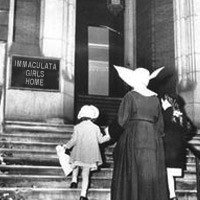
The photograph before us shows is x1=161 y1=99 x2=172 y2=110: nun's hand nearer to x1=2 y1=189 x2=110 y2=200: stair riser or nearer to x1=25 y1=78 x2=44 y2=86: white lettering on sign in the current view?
x1=2 y1=189 x2=110 y2=200: stair riser

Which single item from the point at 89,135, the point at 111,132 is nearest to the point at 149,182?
the point at 111,132

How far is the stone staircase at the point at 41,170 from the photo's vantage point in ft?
26.2

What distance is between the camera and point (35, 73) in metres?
11.7

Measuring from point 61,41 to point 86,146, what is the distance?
14.8 ft

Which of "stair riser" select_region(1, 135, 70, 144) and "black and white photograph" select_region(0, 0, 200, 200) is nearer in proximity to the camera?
"black and white photograph" select_region(0, 0, 200, 200)

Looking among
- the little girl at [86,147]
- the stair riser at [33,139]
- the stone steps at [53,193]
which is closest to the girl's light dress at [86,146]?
the little girl at [86,147]

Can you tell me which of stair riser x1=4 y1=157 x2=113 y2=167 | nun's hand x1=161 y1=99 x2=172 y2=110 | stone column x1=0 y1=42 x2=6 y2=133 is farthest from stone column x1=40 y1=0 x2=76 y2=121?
nun's hand x1=161 y1=99 x2=172 y2=110

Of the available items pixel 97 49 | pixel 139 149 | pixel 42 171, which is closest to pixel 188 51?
pixel 97 49

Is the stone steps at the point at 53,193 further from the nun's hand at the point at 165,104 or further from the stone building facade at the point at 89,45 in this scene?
the stone building facade at the point at 89,45

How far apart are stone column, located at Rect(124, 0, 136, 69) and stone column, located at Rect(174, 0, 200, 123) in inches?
89.3

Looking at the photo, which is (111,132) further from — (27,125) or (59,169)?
(27,125)

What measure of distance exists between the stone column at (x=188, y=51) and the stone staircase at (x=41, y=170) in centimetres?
263

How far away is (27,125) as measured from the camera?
10.9 m

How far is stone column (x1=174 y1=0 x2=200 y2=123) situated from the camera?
12633mm
